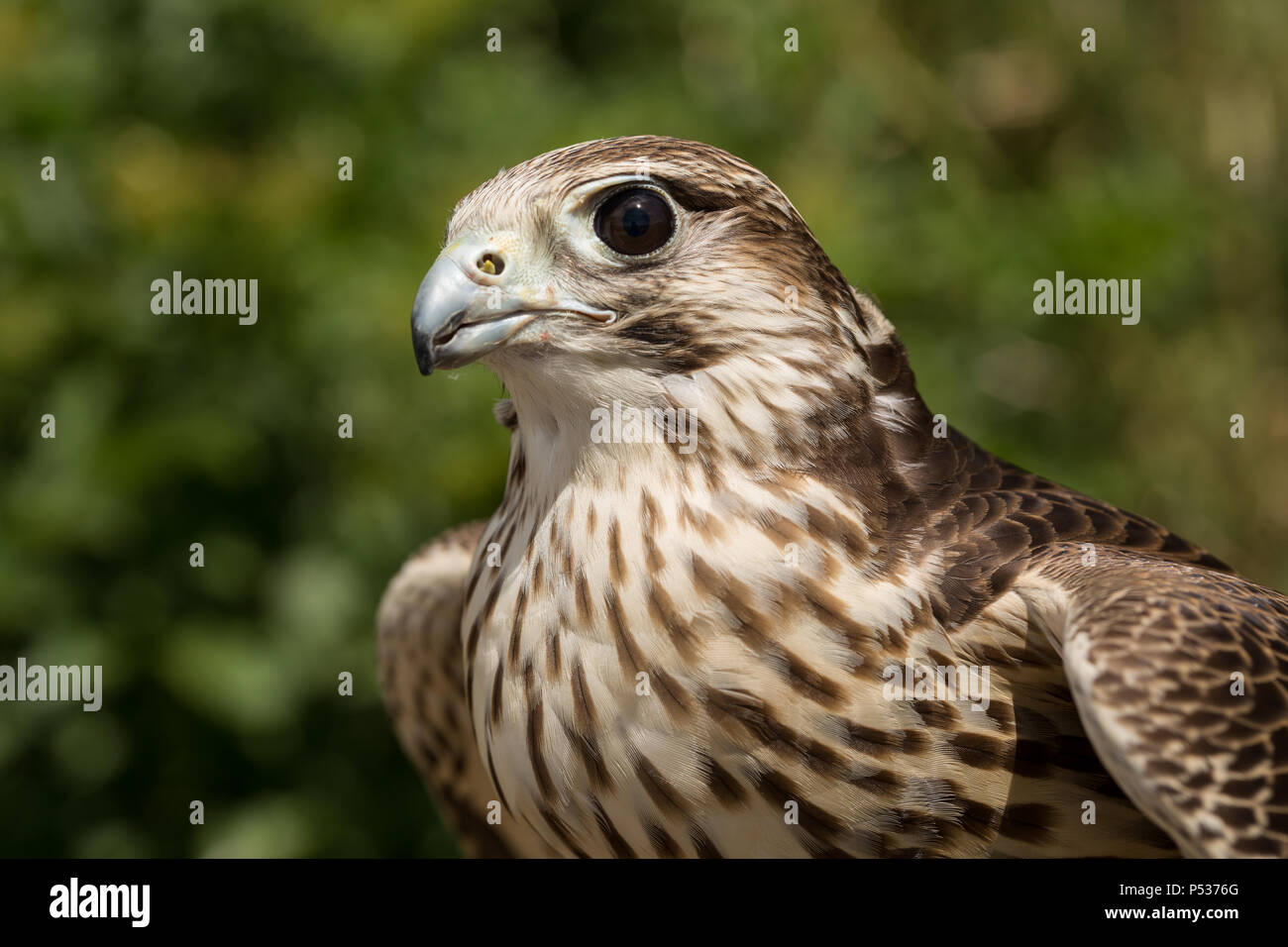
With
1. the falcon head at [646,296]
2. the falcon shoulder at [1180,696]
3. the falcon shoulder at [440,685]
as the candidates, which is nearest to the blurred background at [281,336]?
the falcon shoulder at [440,685]

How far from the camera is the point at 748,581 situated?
2.13 metres

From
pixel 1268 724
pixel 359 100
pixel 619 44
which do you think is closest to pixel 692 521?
pixel 1268 724

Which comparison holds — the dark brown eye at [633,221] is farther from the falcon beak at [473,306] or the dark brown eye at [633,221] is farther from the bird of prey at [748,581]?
the falcon beak at [473,306]

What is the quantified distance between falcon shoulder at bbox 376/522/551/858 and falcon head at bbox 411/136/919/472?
1.00 meters

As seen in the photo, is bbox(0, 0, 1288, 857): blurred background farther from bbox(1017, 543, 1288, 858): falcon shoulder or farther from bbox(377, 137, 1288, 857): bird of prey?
bbox(1017, 543, 1288, 858): falcon shoulder

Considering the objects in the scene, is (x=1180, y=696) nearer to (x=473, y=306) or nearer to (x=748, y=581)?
(x=748, y=581)

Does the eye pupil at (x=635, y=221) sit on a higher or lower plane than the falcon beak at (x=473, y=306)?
higher

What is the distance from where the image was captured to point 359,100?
163 inches

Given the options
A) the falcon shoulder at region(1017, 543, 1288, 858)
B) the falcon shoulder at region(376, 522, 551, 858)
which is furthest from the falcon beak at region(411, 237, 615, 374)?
the falcon shoulder at region(376, 522, 551, 858)

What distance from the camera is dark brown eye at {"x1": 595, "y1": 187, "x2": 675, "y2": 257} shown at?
2.20 meters

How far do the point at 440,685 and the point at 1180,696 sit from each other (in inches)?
72.5

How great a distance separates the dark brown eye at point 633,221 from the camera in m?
2.20
